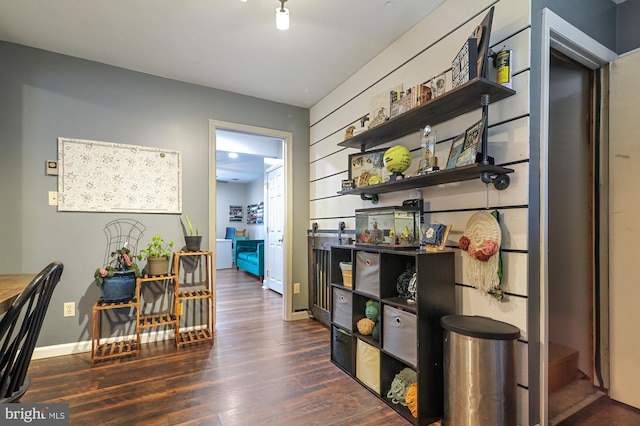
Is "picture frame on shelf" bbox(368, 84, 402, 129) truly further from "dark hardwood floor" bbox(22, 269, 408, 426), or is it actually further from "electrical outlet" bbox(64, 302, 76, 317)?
"electrical outlet" bbox(64, 302, 76, 317)

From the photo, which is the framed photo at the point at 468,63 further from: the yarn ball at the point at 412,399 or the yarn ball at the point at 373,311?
the yarn ball at the point at 412,399

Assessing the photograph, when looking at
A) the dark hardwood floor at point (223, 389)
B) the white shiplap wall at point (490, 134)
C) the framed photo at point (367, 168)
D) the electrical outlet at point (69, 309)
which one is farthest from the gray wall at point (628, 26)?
the electrical outlet at point (69, 309)

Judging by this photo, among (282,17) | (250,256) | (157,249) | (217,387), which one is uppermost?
(282,17)

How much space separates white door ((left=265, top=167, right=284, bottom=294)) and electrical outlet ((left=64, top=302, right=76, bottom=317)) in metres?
2.63

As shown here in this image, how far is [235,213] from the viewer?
9.06 meters

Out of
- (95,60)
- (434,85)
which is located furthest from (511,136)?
(95,60)

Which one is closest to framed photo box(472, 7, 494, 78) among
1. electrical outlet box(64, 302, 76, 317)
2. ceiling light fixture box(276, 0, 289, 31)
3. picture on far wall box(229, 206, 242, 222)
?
ceiling light fixture box(276, 0, 289, 31)

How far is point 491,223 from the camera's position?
165 cm

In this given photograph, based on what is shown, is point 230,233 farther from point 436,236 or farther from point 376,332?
point 436,236

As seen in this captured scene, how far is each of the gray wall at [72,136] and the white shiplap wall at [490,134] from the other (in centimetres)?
174

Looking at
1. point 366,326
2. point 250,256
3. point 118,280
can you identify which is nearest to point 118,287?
point 118,280

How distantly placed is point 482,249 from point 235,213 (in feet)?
26.7

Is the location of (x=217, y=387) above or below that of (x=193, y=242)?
below

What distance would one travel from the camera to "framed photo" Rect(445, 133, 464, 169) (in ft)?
5.78
